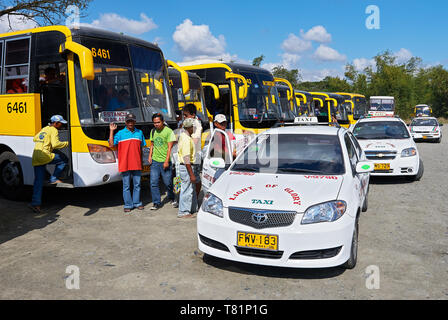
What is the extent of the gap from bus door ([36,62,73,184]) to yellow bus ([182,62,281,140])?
4883mm

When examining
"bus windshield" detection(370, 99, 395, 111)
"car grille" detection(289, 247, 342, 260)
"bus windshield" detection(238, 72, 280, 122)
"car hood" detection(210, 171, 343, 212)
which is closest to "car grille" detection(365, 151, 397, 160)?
"bus windshield" detection(238, 72, 280, 122)

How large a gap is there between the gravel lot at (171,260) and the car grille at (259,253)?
0.29 m

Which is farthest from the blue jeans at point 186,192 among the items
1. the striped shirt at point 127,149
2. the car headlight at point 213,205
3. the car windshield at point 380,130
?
the car windshield at point 380,130

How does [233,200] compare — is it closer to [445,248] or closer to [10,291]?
[10,291]

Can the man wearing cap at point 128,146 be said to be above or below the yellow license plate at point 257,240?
above

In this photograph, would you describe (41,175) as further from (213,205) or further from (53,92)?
(213,205)

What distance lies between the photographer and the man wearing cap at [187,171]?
6.89 m

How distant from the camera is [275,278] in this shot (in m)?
4.46

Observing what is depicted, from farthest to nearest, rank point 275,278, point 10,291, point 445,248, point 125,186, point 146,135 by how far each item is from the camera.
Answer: point 146,135 → point 125,186 → point 445,248 → point 275,278 → point 10,291

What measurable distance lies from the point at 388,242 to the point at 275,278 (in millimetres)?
2122

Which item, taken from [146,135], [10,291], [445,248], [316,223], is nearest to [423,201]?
[445,248]

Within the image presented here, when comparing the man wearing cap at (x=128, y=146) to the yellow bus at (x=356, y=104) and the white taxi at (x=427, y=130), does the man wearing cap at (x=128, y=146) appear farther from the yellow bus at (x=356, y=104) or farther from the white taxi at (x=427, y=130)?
the yellow bus at (x=356, y=104)

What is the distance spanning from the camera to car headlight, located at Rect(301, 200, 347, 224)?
14.1 feet

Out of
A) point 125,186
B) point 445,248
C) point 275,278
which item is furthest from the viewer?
point 125,186
